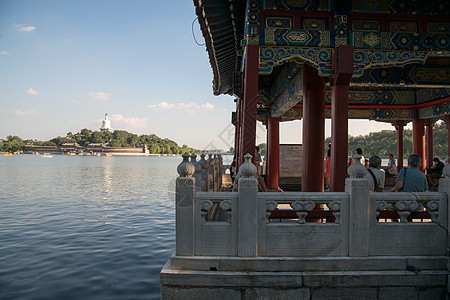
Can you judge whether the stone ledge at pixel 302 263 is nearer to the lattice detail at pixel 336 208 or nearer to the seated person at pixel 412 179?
the lattice detail at pixel 336 208

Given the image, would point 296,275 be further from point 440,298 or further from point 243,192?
point 440,298

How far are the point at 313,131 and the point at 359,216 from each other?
3.90m

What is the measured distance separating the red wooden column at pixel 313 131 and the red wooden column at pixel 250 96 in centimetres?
215

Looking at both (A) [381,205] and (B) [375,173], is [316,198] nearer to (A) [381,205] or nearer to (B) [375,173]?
(A) [381,205]

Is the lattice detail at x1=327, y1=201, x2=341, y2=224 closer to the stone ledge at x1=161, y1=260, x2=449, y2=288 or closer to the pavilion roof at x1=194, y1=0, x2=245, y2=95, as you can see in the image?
the stone ledge at x1=161, y1=260, x2=449, y2=288

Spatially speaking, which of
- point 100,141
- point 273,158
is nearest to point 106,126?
A: point 100,141

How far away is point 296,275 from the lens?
4.00 metres

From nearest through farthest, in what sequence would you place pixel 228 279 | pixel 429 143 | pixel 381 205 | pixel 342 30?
pixel 228 279, pixel 381 205, pixel 342 30, pixel 429 143

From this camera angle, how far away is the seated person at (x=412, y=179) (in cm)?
491

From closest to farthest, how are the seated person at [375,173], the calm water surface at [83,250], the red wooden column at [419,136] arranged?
1. the seated person at [375,173]
2. the calm water surface at [83,250]
3. the red wooden column at [419,136]

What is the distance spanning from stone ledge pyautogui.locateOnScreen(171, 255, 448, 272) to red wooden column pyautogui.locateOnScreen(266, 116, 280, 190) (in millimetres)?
9265

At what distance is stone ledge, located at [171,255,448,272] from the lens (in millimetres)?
4016

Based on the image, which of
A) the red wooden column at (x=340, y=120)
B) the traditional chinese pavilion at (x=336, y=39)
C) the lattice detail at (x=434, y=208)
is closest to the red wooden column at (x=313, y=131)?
the traditional chinese pavilion at (x=336, y=39)

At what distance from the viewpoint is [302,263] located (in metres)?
4.07
